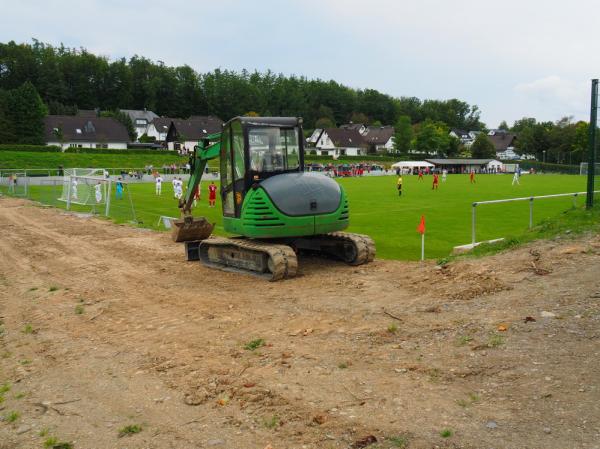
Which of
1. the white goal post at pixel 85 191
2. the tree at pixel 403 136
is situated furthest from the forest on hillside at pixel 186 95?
the white goal post at pixel 85 191

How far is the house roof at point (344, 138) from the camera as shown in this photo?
461 feet

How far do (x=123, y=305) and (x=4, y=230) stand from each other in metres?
14.2

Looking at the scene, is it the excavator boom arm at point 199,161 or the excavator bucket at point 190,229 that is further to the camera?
the excavator bucket at point 190,229

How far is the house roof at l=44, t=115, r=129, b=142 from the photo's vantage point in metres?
105

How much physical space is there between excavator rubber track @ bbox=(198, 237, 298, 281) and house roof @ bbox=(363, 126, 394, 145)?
5672 inches

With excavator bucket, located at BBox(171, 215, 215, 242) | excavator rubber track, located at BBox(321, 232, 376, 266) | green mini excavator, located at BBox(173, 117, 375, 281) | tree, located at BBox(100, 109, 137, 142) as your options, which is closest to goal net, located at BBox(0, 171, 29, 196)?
excavator bucket, located at BBox(171, 215, 215, 242)

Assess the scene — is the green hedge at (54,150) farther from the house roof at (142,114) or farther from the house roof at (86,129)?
the house roof at (142,114)

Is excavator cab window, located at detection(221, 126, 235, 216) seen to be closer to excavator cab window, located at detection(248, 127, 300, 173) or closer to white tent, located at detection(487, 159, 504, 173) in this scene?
excavator cab window, located at detection(248, 127, 300, 173)

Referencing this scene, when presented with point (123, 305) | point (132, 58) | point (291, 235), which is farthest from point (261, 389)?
point (132, 58)

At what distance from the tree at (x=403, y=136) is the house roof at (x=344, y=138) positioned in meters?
10.3

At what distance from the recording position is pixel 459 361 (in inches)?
259

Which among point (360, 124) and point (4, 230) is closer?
point (4, 230)

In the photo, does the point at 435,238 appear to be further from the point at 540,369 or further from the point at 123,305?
the point at 540,369

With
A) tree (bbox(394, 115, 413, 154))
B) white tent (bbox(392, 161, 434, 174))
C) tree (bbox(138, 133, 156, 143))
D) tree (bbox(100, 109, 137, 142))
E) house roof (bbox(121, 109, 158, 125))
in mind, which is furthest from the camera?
house roof (bbox(121, 109, 158, 125))
